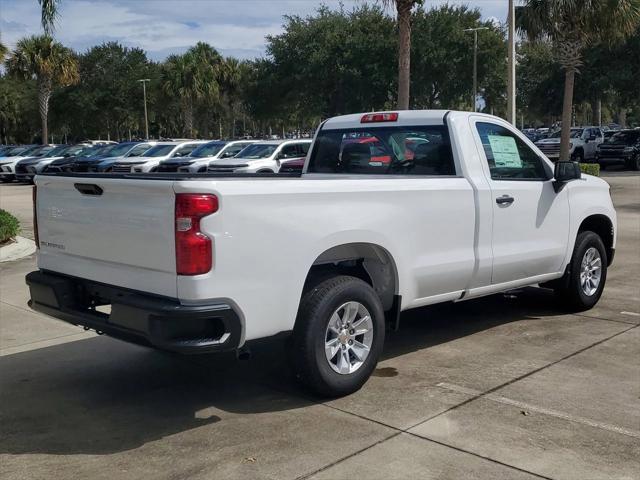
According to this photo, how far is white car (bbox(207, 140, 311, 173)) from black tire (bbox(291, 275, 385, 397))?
1550cm

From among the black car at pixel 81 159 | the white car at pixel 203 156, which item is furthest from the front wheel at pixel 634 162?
the black car at pixel 81 159

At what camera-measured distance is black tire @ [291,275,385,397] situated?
15.0 feet

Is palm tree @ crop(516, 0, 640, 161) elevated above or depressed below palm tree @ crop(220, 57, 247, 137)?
below

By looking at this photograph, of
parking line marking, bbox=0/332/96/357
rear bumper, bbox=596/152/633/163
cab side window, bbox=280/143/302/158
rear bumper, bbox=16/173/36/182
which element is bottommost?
parking line marking, bbox=0/332/96/357

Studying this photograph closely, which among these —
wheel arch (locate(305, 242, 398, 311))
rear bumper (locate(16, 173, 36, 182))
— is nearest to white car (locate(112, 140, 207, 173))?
rear bumper (locate(16, 173, 36, 182))

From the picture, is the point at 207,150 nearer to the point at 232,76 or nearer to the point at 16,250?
the point at 16,250

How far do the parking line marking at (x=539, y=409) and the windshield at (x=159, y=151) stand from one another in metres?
22.2

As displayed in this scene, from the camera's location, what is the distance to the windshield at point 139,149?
27.2m

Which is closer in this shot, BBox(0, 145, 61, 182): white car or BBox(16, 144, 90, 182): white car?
BBox(16, 144, 90, 182): white car

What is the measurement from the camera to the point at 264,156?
68.6 ft

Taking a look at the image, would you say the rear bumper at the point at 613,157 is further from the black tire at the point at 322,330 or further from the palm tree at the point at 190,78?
the palm tree at the point at 190,78

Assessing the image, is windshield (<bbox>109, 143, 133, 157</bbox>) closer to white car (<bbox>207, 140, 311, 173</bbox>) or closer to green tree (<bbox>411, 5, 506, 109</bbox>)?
white car (<bbox>207, 140, 311, 173</bbox>)

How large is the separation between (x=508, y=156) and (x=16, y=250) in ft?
26.5

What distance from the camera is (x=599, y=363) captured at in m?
5.58
